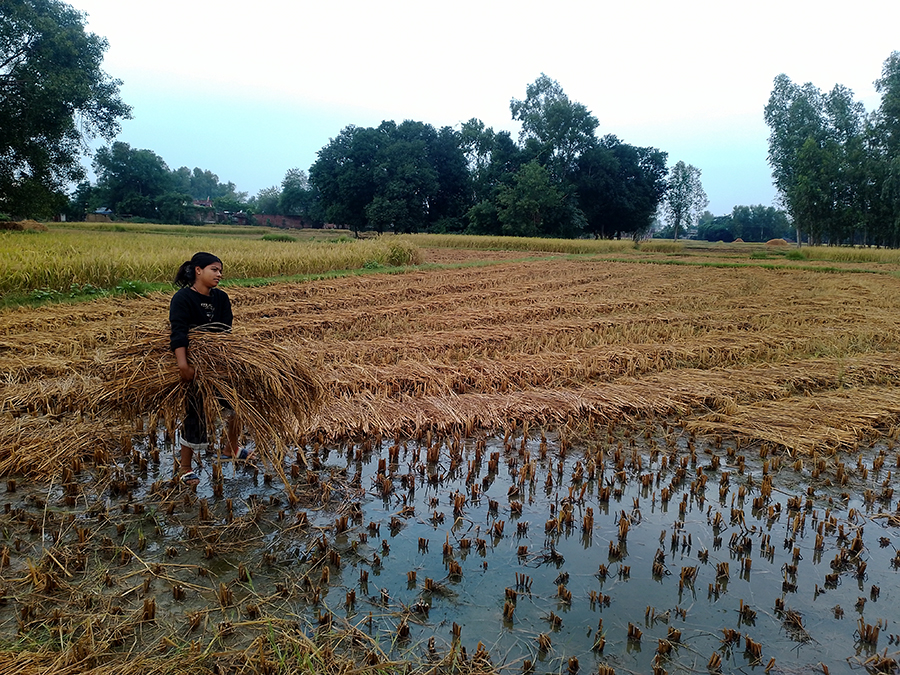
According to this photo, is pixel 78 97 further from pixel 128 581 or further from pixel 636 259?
pixel 128 581

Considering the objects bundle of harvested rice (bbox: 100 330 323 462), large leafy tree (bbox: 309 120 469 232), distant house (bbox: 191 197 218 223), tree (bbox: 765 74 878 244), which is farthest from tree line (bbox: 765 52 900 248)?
distant house (bbox: 191 197 218 223)

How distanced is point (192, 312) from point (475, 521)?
2.41m

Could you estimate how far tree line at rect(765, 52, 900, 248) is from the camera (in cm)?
4328

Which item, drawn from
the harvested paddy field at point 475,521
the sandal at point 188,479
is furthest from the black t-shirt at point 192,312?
the sandal at point 188,479

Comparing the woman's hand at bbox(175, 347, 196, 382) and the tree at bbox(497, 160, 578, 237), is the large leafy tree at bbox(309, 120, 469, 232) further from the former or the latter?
the woman's hand at bbox(175, 347, 196, 382)

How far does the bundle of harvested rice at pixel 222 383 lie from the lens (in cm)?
400

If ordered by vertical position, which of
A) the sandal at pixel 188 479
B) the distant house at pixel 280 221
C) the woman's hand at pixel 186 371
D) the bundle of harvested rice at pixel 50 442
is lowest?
the sandal at pixel 188 479

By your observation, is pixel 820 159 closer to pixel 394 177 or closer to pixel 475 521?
pixel 394 177

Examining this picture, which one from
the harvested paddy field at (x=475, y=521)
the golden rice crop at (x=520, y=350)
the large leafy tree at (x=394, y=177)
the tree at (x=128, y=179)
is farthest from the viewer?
the tree at (x=128, y=179)

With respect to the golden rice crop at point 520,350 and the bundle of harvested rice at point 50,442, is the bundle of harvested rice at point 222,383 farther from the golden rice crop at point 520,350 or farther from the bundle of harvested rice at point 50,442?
the bundle of harvested rice at point 50,442

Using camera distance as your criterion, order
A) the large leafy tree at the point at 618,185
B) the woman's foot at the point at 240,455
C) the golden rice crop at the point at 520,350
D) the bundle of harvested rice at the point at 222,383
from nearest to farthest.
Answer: the bundle of harvested rice at the point at 222,383
the woman's foot at the point at 240,455
the golden rice crop at the point at 520,350
the large leafy tree at the point at 618,185

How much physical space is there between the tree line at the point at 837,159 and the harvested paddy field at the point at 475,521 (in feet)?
151

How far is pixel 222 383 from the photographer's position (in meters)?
3.98

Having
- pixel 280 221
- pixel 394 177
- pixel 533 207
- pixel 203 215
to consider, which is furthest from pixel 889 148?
pixel 203 215
